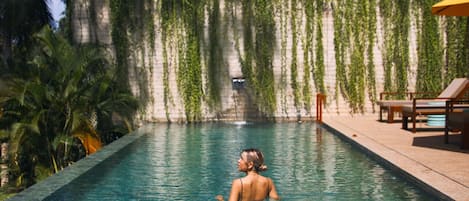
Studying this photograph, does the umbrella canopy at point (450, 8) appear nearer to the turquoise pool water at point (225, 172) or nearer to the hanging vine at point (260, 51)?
the turquoise pool water at point (225, 172)

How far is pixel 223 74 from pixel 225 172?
8645 mm

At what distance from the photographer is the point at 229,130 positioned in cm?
1399

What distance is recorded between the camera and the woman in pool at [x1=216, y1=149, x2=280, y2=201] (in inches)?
156

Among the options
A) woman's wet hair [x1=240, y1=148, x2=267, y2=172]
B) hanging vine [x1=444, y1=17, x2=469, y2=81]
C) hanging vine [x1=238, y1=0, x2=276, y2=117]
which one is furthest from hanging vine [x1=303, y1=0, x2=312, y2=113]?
woman's wet hair [x1=240, y1=148, x2=267, y2=172]

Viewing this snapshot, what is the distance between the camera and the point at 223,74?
54.0 ft

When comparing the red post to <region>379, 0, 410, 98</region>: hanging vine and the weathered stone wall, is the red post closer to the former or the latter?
the weathered stone wall

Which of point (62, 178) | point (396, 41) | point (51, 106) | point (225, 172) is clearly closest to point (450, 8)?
point (225, 172)

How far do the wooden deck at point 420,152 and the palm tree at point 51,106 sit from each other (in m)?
4.79

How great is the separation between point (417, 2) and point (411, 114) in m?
5.31

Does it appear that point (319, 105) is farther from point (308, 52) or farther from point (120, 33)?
point (120, 33)

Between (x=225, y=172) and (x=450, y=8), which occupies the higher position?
(x=450, y=8)

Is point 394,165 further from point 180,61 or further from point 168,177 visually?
point 180,61

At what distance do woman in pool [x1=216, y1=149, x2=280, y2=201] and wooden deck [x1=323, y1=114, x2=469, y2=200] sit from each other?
88.6 inches

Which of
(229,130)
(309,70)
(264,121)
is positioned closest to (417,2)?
(309,70)
